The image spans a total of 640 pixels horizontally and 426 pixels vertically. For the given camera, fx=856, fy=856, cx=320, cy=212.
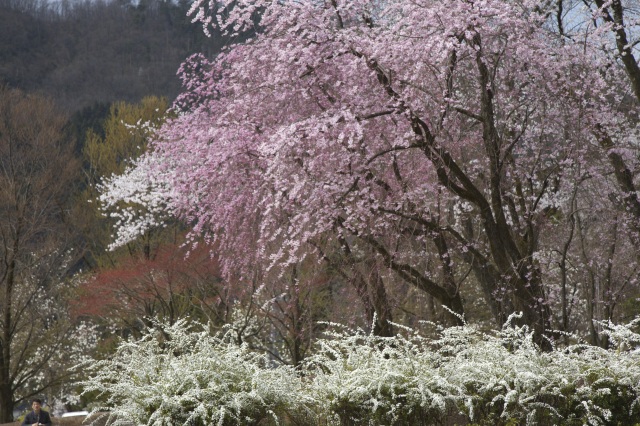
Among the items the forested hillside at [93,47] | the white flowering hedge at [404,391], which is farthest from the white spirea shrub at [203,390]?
the forested hillside at [93,47]

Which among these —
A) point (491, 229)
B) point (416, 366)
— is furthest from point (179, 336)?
point (491, 229)

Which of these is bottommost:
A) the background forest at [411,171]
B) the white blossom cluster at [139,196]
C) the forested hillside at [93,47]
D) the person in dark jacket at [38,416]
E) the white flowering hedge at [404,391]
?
the white flowering hedge at [404,391]

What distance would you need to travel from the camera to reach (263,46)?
10906 mm

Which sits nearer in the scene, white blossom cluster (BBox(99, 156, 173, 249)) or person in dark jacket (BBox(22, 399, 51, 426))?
person in dark jacket (BBox(22, 399, 51, 426))

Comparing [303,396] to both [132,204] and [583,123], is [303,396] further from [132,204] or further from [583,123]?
[132,204]

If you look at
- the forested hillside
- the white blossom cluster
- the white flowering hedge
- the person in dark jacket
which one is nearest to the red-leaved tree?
the white flowering hedge

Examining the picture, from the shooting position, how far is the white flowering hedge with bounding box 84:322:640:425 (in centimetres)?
651

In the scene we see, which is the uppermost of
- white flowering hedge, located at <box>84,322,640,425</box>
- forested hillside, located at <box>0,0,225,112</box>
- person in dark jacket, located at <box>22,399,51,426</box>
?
forested hillside, located at <box>0,0,225,112</box>

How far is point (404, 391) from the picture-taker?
674 centimetres

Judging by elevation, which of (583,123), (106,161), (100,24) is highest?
(100,24)

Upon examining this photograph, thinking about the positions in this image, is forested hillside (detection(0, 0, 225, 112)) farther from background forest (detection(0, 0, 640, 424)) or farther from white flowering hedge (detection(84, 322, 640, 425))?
white flowering hedge (detection(84, 322, 640, 425))

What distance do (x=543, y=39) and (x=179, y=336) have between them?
19.0 ft

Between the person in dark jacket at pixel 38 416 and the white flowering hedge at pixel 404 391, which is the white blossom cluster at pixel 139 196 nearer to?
the person in dark jacket at pixel 38 416

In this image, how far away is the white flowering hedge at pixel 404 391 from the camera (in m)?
6.51
